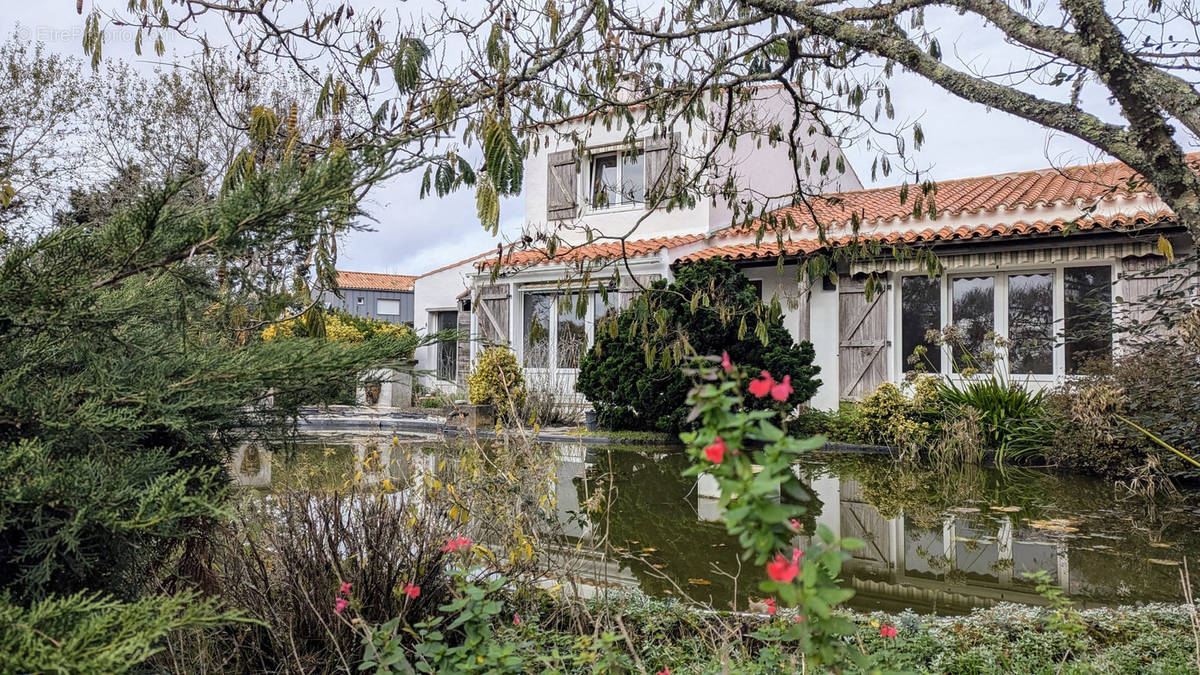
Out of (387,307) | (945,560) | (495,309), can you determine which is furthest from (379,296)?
(945,560)

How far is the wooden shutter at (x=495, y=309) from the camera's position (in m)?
15.3

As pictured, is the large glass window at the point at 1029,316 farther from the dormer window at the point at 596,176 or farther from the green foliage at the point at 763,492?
the green foliage at the point at 763,492

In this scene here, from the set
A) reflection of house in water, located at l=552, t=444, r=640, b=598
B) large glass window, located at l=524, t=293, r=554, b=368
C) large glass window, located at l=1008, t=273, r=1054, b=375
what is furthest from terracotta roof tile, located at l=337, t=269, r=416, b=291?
large glass window, located at l=1008, t=273, r=1054, b=375

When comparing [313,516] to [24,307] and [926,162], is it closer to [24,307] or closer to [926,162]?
[24,307]

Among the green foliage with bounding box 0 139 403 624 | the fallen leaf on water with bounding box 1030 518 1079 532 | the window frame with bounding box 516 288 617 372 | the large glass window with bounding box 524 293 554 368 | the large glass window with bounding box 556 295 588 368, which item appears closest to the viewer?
the green foliage with bounding box 0 139 403 624

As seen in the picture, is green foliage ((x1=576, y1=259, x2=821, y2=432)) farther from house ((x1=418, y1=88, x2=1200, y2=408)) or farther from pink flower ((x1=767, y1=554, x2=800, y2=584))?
pink flower ((x1=767, y1=554, x2=800, y2=584))

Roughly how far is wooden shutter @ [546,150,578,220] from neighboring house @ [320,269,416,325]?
27.8 m

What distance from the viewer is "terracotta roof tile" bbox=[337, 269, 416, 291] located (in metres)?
42.0

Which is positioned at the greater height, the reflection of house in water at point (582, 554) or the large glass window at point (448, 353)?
the large glass window at point (448, 353)

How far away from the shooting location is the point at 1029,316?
11203mm

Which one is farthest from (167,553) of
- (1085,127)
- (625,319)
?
(625,319)

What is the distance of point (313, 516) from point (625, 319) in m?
8.75

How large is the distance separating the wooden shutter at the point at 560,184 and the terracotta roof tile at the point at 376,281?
92.6ft

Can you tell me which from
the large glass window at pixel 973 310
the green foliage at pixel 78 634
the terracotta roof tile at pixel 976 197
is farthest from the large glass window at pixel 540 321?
the green foliage at pixel 78 634
